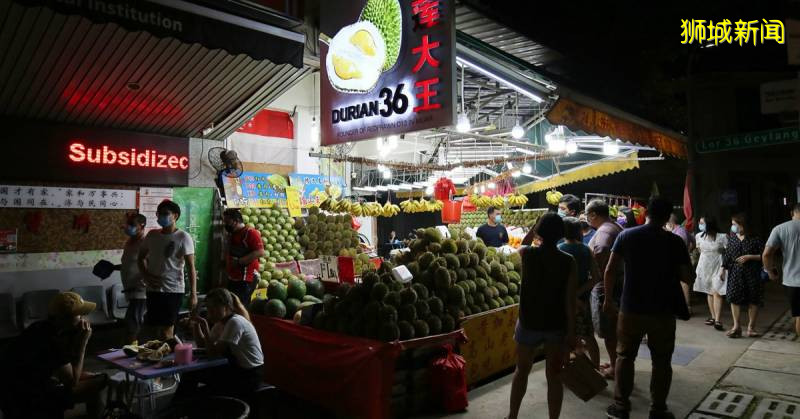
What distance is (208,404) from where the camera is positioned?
10.4 ft

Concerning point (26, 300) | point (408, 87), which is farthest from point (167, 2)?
point (26, 300)

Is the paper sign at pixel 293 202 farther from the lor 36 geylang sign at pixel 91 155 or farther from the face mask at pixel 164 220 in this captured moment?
the face mask at pixel 164 220

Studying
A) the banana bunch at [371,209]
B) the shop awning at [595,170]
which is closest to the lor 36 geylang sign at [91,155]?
the banana bunch at [371,209]

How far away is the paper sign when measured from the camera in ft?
32.0

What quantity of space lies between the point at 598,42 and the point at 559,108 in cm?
578

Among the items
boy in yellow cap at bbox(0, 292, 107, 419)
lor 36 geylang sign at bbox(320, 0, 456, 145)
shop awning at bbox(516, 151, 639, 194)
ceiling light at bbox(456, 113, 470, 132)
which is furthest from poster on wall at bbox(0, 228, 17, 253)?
shop awning at bbox(516, 151, 639, 194)

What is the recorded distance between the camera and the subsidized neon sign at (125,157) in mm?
7090

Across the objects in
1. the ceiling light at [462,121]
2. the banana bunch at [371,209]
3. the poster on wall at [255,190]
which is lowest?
the banana bunch at [371,209]

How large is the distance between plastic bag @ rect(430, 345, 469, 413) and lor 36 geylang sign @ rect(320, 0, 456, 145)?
7.59 ft

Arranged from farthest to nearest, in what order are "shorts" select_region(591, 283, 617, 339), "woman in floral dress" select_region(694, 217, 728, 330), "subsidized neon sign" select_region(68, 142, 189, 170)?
"woman in floral dress" select_region(694, 217, 728, 330), "subsidized neon sign" select_region(68, 142, 189, 170), "shorts" select_region(591, 283, 617, 339)

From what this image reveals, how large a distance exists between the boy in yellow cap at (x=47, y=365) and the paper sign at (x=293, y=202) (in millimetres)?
6099

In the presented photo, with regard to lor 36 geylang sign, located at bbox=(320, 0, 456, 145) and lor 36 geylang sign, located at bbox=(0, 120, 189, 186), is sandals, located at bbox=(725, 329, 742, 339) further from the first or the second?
lor 36 geylang sign, located at bbox=(0, 120, 189, 186)

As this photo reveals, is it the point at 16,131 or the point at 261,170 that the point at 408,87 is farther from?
the point at 261,170

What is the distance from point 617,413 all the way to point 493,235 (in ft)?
17.2
